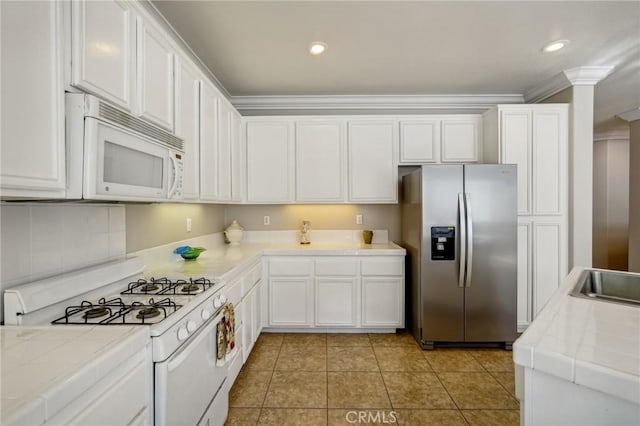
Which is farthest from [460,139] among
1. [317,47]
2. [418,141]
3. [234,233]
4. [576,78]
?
[234,233]

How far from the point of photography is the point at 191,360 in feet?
4.50

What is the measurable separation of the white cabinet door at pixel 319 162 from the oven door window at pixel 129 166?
185 centimetres

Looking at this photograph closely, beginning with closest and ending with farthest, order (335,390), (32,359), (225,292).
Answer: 1. (32,359)
2. (225,292)
3. (335,390)

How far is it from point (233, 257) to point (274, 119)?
1637mm

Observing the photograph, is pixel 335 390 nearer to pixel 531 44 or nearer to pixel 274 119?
pixel 274 119

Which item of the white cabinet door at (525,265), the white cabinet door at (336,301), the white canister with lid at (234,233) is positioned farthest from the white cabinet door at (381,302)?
the white canister with lid at (234,233)

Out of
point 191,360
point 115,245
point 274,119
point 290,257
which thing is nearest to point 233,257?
point 290,257

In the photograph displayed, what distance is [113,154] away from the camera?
4.05 feet

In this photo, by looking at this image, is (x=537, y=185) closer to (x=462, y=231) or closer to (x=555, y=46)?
(x=462, y=231)

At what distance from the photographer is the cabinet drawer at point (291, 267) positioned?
310 centimetres

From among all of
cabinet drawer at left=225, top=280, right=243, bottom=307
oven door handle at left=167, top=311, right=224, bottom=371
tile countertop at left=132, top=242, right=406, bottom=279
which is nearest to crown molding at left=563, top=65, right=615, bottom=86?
tile countertop at left=132, top=242, right=406, bottom=279

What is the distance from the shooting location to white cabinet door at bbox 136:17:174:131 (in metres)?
1.49

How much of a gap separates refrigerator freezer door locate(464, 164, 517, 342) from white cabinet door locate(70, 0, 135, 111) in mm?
2618

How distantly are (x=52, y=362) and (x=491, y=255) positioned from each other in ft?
9.90
